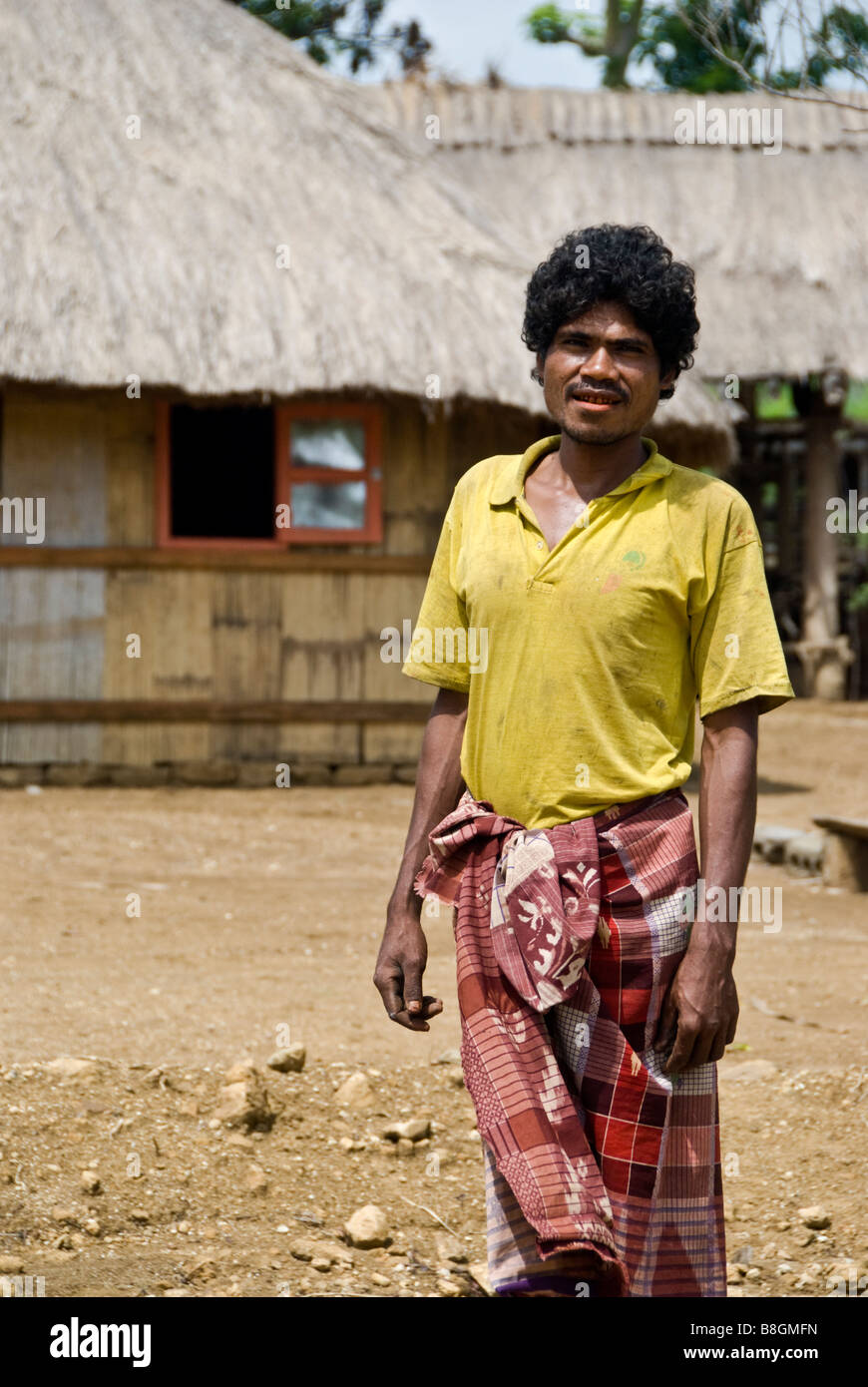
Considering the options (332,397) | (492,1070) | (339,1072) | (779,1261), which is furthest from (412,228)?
(492,1070)

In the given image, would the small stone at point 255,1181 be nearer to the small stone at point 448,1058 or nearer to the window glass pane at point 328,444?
the small stone at point 448,1058

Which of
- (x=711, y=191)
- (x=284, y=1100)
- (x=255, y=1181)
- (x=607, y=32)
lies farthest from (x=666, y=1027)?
(x=607, y=32)

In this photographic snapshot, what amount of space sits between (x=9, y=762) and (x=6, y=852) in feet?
6.23

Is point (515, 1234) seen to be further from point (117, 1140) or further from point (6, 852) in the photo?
point (6, 852)

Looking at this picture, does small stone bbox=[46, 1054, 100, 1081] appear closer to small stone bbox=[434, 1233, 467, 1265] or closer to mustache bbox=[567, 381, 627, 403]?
small stone bbox=[434, 1233, 467, 1265]

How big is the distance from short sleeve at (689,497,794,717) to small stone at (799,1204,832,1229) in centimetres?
169

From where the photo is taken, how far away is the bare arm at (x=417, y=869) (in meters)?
2.51

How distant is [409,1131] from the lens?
3891mm

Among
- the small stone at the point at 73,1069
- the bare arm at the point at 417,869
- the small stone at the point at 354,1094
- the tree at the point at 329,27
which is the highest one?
the tree at the point at 329,27

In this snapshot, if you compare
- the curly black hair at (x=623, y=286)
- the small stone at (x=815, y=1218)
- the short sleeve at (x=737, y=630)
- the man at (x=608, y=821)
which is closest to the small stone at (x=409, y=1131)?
the small stone at (x=815, y=1218)

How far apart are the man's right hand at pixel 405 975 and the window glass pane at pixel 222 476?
31.7 feet

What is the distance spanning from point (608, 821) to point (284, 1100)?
1989 mm

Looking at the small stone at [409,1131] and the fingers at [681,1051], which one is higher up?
the fingers at [681,1051]

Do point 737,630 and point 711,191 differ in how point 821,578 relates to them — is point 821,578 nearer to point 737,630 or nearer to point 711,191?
point 711,191
